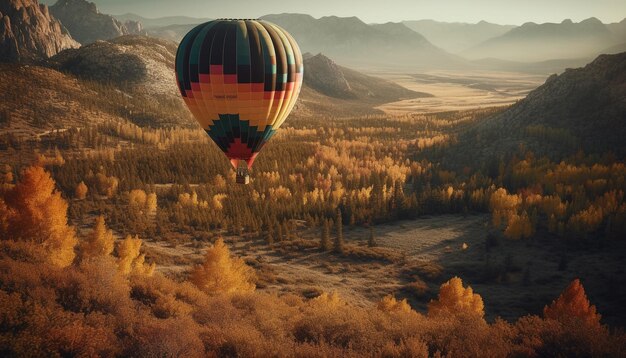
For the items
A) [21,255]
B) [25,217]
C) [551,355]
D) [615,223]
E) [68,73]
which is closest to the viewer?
[551,355]

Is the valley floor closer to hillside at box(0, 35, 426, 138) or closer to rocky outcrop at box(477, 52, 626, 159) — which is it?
rocky outcrop at box(477, 52, 626, 159)

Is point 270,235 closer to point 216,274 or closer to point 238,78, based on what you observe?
point 216,274

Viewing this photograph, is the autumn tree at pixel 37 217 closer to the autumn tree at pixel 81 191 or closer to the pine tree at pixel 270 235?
the pine tree at pixel 270 235

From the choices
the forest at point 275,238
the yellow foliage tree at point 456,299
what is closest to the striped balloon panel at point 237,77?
the forest at point 275,238

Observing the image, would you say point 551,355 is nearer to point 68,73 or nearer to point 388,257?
point 388,257

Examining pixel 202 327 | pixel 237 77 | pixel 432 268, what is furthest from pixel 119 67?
pixel 202 327

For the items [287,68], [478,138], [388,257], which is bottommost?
[388,257]

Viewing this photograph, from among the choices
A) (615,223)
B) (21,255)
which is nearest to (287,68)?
(21,255)
